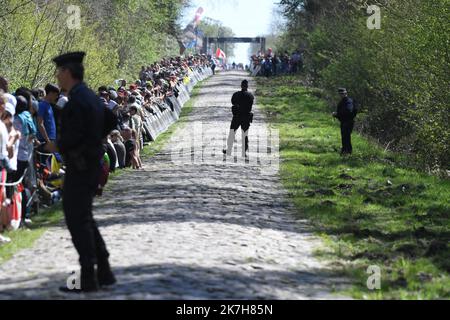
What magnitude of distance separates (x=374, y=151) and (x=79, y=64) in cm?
1980

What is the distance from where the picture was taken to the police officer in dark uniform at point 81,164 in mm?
9953

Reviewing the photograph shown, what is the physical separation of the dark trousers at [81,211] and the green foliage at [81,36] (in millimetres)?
15495

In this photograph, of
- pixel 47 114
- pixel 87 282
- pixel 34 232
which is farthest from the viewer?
pixel 47 114

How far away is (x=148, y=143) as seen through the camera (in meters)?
31.1

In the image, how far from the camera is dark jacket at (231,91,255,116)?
2711 cm

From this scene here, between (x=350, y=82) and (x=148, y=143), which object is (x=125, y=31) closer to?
(x=350, y=82)

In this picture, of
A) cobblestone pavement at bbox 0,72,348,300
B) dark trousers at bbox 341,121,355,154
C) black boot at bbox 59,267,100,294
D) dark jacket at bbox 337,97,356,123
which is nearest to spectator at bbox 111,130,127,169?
cobblestone pavement at bbox 0,72,348,300

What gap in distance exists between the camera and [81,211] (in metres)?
9.98

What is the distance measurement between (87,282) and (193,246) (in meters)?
2.93

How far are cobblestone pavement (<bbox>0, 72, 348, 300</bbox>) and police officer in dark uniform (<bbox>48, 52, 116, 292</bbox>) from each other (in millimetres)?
278

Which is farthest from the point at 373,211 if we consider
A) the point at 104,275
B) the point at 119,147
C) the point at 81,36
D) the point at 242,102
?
the point at 81,36

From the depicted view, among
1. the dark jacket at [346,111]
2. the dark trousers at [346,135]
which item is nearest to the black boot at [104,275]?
the dark trousers at [346,135]

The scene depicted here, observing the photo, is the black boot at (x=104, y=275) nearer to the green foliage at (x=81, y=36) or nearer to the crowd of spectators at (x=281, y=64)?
the green foliage at (x=81, y=36)

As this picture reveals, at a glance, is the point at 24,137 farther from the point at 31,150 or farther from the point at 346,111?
the point at 346,111
